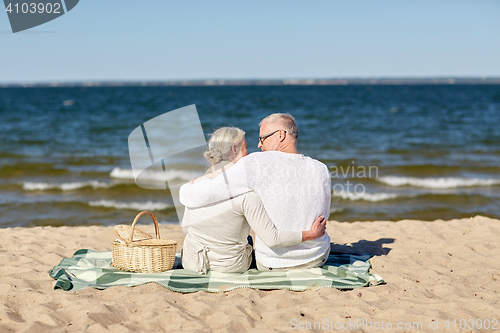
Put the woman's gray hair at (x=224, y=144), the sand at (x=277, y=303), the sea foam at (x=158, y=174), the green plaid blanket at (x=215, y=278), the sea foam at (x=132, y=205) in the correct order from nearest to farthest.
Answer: the sand at (x=277, y=303)
the woman's gray hair at (x=224, y=144)
the green plaid blanket at (x=215, y=278)
the sea foam at (x=132, y=205)
the sea foam at (x=158, y=174)

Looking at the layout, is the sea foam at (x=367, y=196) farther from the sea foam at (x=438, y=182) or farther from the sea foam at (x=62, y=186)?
the sea foam at (x=62, y=186)

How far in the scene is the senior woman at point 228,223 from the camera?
3.41m

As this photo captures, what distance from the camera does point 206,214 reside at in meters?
3.52

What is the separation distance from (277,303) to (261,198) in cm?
82

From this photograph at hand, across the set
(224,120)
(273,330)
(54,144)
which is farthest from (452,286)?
(224,120)

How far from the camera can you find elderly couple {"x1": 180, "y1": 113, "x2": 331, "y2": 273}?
Result: 3369 mm

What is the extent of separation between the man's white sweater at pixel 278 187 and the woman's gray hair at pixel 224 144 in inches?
7.6

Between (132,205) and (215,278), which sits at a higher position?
(215,278)

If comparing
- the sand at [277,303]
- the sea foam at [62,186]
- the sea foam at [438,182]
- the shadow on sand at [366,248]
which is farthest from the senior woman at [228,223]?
the sea foam at [438,182]

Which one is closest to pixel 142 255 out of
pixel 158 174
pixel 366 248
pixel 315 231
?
pixel 315 231

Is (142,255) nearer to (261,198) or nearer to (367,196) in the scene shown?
(261,198)

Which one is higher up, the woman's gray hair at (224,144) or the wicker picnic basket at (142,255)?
the woman's gray hair at (224,144)

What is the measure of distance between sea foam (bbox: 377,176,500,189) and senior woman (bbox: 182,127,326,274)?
7288mm

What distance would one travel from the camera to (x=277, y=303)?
330 centimetres
